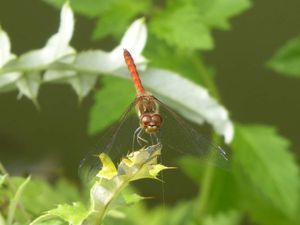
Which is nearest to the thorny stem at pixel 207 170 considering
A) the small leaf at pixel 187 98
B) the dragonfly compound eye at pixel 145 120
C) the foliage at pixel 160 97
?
the foliage at pixel 160 97

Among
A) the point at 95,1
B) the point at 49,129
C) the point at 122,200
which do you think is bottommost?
the point at 122,200

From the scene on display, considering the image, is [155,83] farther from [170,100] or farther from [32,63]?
[32,63]

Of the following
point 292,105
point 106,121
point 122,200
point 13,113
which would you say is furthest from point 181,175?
point 122,200

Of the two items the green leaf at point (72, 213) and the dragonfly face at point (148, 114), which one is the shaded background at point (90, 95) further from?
the green leaf at point (72, 213)

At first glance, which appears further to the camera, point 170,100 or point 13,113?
point 13,113

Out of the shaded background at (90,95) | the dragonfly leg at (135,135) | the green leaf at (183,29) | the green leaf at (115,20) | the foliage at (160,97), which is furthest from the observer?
the shaded background at (90,95)

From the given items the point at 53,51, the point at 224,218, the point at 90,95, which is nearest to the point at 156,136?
the point at 53,51
